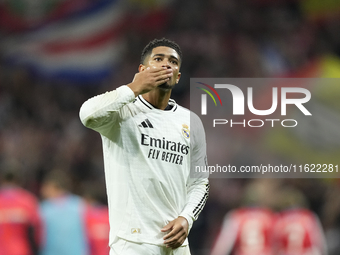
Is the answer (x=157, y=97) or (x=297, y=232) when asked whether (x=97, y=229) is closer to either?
(x=297, y=232)

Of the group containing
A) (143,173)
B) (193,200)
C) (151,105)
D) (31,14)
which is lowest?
(193,200)

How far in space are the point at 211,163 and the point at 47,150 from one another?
11.4 ft

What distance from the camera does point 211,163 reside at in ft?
32.7

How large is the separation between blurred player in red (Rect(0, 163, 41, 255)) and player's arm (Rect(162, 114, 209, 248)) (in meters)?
3.96

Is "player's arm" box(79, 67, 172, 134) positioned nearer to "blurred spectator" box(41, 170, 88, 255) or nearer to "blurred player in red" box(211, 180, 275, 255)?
"blurred spectator" box(41, 170, 88, 255)

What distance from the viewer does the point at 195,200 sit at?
3432mm

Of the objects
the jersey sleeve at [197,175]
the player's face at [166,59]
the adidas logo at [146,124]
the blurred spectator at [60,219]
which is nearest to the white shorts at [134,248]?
the jersey sleeve at [197,175]

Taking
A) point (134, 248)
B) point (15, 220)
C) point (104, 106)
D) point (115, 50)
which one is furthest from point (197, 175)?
point (115, 50)

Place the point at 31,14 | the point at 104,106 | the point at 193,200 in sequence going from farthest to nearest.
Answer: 1. the point at 31,14
2. the point at 193,200
3. the point at 104,106

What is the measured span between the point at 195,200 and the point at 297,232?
15.8 ft

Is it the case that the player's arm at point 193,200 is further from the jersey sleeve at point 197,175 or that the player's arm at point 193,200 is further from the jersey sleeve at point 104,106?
the jersey sleeve at point 104,106

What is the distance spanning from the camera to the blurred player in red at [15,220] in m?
6.68

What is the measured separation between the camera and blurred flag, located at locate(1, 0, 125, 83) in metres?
11.5

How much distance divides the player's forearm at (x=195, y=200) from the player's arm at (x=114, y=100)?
2.84 ft
